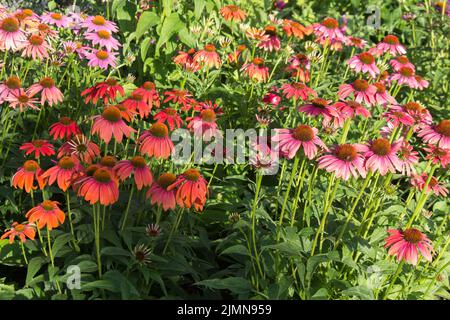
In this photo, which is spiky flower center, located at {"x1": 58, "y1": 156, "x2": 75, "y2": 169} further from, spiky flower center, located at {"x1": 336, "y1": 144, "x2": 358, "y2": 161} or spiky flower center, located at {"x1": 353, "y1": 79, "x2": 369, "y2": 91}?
spiky flower center, located at {"x1": 353, "y1": 79, "x2": 369, "y2": 91}

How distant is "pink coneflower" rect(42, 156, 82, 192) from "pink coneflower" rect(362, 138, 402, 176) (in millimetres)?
1090

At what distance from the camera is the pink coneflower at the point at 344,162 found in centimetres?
198

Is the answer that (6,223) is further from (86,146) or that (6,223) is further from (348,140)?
(348,140)

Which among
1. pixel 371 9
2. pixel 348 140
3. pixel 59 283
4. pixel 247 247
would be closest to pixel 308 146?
pixel 247 247

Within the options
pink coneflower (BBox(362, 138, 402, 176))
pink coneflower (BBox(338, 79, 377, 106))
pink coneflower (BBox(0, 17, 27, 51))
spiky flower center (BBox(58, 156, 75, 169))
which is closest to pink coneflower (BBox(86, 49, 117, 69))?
pink coneflower (BBox(0, 17, 27, 51))

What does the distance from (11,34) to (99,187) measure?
3.94 feet

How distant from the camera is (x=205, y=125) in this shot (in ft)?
8.23

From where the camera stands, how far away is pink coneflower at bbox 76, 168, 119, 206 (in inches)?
75.6

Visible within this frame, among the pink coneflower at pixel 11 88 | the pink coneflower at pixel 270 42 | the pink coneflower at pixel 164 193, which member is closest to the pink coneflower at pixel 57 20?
the pink coneflower at pixel 11 88

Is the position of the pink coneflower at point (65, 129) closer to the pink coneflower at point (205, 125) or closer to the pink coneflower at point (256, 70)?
the pink coneflower at point (205, 125)

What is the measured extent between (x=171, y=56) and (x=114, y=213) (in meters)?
1.37

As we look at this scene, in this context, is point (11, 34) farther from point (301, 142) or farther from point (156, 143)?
point (301, 142)

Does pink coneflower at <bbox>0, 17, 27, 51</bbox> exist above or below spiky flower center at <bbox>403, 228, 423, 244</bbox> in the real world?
above

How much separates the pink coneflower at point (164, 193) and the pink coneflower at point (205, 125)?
0.44 meters
